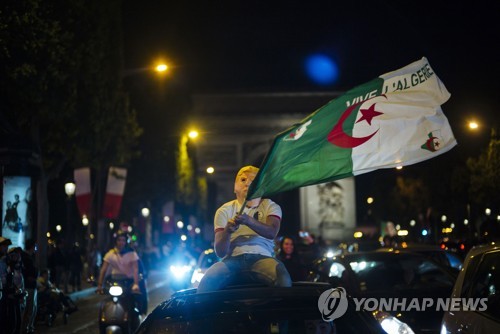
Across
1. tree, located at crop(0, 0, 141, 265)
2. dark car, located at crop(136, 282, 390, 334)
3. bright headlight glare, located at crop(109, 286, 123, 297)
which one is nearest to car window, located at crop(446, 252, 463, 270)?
bright headlight glare, located at crop(109, 286, 123, 297)

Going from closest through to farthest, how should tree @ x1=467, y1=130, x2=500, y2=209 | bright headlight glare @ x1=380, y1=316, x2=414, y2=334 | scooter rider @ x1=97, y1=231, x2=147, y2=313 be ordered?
bright headlight glare @ x1=380, y1=316, x2=414, y2=334 → scooter rider @ x1=97, y1=231, x2=147, y2=313 → tree @ x1=467, y1=130, x2=500, y2=209

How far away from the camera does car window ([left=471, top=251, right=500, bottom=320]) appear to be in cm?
603

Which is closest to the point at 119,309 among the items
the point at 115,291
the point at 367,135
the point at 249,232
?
the point at 115,291

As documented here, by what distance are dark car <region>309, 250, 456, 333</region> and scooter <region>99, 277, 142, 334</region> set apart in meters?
2.63

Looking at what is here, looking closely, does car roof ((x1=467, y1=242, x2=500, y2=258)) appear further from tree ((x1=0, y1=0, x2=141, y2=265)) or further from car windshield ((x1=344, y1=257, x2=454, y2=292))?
tree ((x1=0, y1=0, x2=141, y2=265))

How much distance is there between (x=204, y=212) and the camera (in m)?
81.7

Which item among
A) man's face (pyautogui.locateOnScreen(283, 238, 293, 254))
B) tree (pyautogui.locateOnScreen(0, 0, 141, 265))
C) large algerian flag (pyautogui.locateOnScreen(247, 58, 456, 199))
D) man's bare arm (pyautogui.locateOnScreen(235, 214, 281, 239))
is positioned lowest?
man's face (pyautogui.locateOnScreen(283, 238, 293, 254))

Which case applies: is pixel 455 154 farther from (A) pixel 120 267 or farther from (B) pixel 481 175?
(A) pixel 120 267

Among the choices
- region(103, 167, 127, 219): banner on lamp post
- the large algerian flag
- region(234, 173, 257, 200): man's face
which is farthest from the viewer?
region(103, 167, 127, 219): banner on lamp post

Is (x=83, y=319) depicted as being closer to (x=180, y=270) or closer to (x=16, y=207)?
(x=180, y=270)

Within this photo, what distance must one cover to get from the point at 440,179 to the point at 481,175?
16635 mm

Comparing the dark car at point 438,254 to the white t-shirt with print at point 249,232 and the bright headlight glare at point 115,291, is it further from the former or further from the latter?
the white t-shirt with print at point 249,232

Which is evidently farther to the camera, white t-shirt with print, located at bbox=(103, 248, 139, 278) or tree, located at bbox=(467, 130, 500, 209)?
tree, located at bbox=(467, 130, 500, 209)

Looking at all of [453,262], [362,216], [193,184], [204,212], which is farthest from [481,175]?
[362,216]
